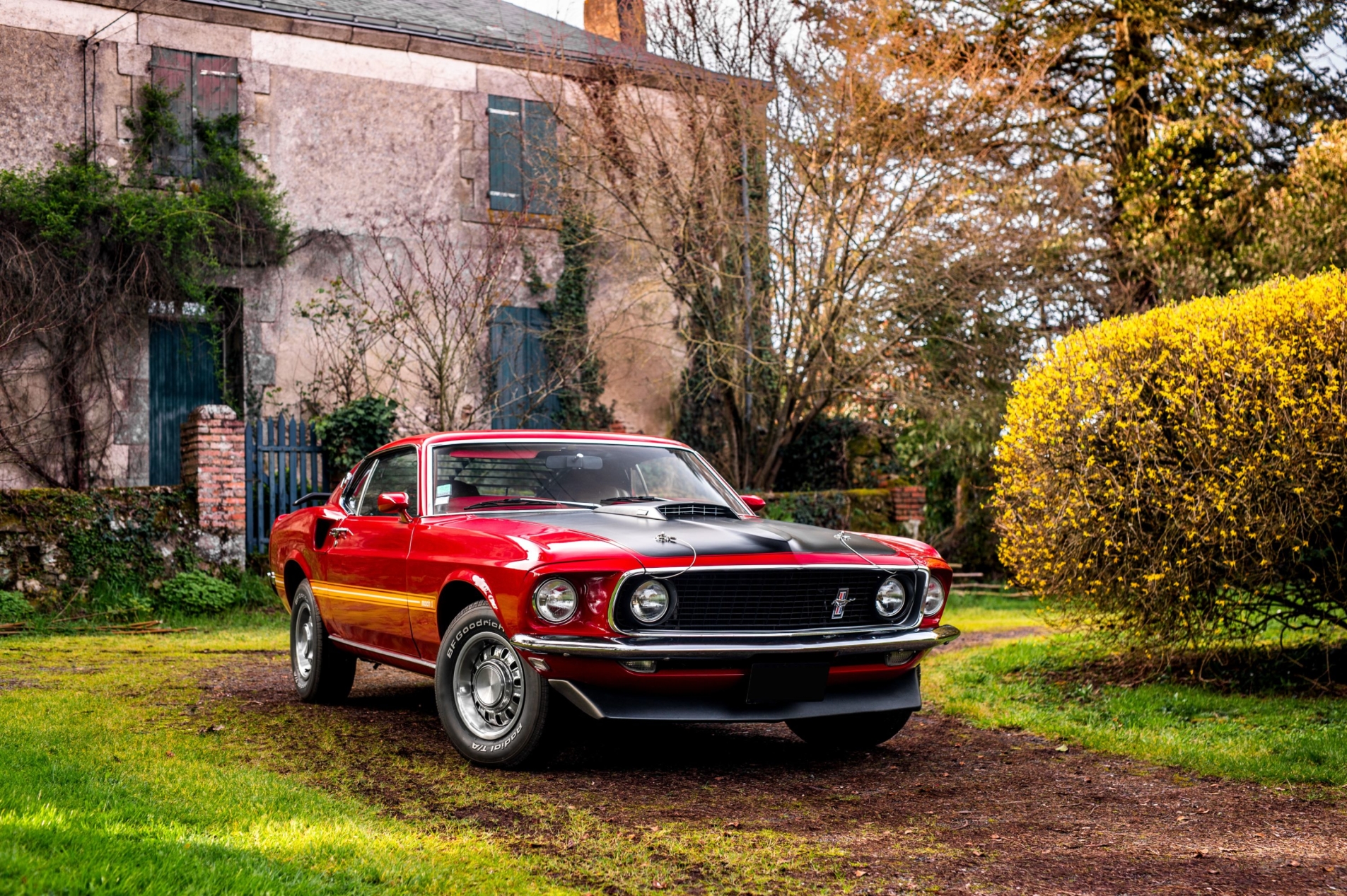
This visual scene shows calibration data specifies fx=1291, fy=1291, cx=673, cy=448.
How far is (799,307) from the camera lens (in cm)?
1642

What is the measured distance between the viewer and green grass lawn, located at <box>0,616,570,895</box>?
3707 mm

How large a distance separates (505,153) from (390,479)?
1199cm

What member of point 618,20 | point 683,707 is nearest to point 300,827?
point 683,707

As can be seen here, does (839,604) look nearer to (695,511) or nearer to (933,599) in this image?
(933,599)

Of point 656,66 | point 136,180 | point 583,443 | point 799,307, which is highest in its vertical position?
point 656,66

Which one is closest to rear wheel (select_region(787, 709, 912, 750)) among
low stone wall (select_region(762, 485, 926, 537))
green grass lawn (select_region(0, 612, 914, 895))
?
green grass lawn (select_region(0, 612, 914, 895))

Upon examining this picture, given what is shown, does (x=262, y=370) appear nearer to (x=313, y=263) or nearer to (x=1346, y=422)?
(x=313, y=263)

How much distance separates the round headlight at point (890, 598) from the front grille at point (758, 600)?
0.09m

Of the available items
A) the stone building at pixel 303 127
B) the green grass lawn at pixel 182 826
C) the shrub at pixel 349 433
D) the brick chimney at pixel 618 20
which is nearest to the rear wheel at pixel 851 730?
the green grass lawn at pixel 182 826

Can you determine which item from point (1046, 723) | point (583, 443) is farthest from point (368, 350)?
point (1046, 723)

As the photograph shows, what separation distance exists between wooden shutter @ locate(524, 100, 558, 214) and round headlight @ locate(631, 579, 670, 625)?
43.2 feet

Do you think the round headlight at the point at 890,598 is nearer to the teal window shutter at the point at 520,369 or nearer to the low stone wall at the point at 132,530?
the low stone wall at the point at 132,530

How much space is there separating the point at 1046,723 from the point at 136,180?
43.9ft

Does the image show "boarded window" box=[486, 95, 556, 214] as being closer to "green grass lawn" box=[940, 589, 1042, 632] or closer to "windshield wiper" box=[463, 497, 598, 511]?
"green grass lawn" box=[940, 589, 1042, 632]
